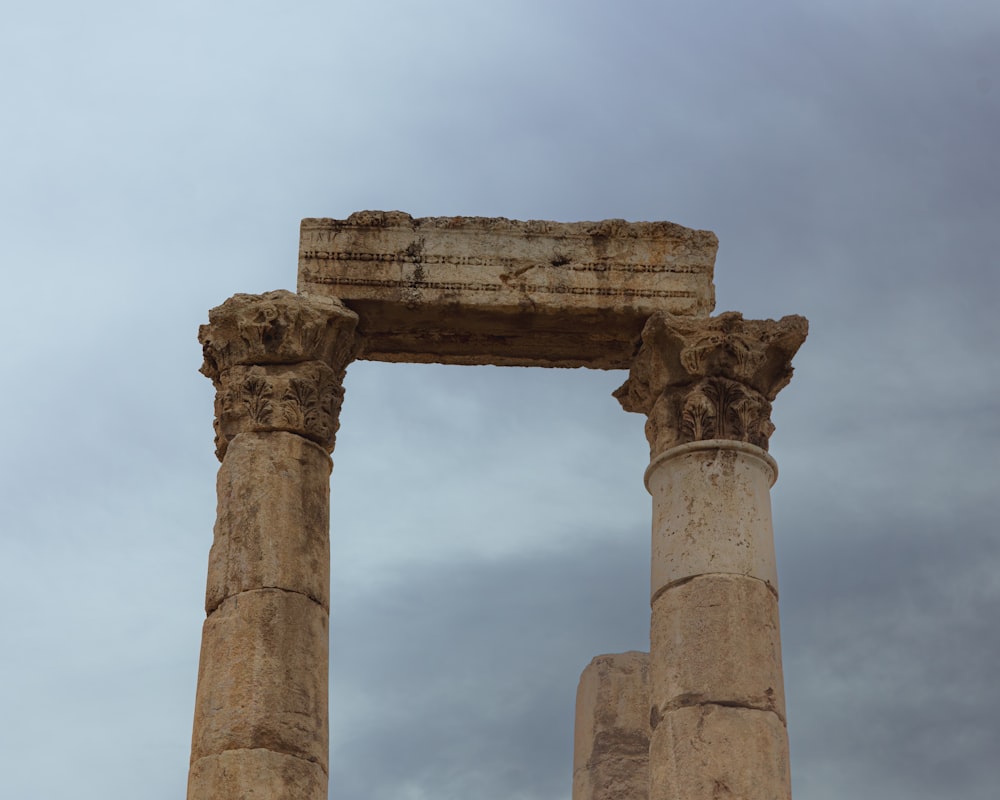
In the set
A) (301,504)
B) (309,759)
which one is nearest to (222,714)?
(309,759)

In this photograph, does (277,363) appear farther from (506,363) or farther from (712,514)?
(712,514)

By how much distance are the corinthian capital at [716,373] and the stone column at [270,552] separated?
10.7ft

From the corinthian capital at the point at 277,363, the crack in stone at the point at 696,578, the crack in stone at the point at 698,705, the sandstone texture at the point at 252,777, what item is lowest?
the sandstone texture at the point at 252,777

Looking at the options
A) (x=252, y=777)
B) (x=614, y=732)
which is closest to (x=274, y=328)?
(x=252, y=777)

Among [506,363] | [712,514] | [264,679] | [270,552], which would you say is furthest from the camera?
[506,363]

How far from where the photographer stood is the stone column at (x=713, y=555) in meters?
19.9

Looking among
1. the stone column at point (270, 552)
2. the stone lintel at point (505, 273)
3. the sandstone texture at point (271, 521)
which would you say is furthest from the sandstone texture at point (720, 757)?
the stone lintel at point (505, 273)

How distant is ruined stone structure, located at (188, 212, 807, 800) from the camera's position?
65.7ft

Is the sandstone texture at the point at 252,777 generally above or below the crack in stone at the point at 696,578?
below

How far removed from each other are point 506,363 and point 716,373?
8.72 feet

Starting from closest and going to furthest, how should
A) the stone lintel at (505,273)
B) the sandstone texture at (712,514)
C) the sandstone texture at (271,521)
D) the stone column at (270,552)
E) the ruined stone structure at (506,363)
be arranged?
the stone column at (270,552) < the ruined stone structure at (506,363) < the sandstone texture at (271,521) < the sandstone texture at (712,514) < the stone lintel at (505,273)

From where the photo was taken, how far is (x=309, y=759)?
20.0 meters

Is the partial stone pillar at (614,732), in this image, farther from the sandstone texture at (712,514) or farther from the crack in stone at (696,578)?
the crack in stone at (696,578)

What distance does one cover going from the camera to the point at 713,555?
20.9 m
